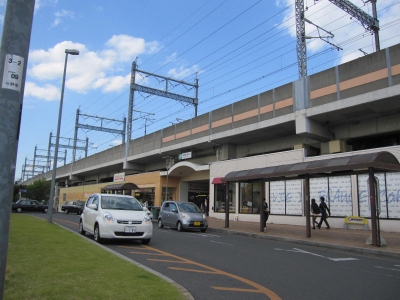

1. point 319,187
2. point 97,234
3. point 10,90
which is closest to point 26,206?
point 97,234

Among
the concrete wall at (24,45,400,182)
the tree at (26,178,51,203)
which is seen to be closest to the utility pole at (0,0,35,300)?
the concrete wall at (24,45,400,182)

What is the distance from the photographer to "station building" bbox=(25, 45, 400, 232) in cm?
A: 1836

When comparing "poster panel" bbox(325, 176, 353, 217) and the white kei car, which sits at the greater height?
"poster panel" bbox(325, 176, 353, 217)

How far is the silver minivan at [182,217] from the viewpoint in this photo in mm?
17891

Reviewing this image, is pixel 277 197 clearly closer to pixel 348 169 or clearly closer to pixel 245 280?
pixel 348 169

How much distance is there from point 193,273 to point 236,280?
96cm

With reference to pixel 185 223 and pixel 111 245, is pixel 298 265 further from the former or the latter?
pixel 185 223

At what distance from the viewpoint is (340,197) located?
63.8 ft

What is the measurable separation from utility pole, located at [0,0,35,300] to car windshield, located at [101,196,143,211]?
9.00m

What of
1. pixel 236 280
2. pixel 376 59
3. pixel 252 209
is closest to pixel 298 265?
pixel 236 280

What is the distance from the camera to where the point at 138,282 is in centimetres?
562

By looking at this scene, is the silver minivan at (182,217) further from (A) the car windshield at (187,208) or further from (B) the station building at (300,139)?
(B) the station building at (300,139)

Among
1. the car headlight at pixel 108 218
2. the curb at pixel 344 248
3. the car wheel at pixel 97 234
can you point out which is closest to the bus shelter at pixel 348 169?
the curb at pixel 344 248

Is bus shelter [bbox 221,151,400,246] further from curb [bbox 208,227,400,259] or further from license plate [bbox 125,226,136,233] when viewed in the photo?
license plate [bbox 125,226,136,233]
